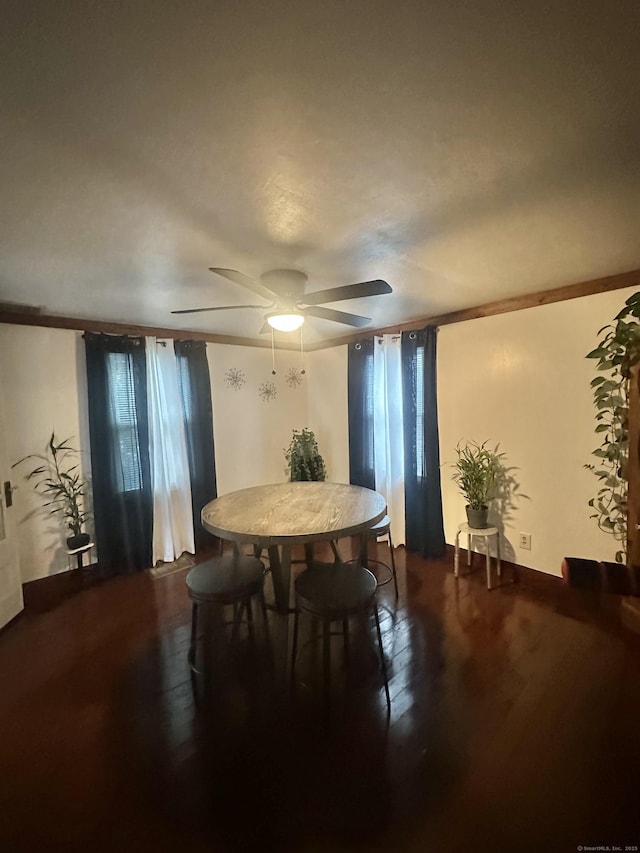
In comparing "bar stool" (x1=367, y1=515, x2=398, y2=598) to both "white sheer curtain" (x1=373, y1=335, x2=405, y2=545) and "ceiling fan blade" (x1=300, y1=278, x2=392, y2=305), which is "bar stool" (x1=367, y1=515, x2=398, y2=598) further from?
"ceiling fan blade" (x1=300, y1=278, x2=392, y2=305)

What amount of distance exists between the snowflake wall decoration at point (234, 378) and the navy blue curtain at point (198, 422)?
299 millimetres

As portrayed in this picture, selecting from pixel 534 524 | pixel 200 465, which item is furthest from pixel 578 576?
pixel 200 465

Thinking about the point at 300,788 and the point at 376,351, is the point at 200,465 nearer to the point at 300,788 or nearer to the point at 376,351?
the point at 376,351

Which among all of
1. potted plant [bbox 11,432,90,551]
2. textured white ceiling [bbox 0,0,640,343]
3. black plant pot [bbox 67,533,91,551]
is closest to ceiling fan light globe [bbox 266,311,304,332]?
textured white ceiling [bbox 0,0,640,343]

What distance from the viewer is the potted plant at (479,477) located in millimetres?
2941

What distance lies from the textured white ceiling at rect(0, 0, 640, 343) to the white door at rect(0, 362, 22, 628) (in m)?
1.37

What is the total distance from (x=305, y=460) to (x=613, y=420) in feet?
8.71

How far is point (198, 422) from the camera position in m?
3.71

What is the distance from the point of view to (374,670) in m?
2.04

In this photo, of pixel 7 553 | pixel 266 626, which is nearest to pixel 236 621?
pixel 266 626

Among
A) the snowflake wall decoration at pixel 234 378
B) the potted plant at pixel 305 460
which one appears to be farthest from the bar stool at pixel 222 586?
the snowflake wall decoration at pixel 234 378

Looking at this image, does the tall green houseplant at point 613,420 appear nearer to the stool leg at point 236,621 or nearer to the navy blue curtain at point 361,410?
the navy blue curtain at point 361,410

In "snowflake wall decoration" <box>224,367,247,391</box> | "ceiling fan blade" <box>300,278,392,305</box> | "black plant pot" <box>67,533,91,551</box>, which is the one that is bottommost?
"black plant pot" <box>67,533,91,551</box>

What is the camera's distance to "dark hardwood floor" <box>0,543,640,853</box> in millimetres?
1281
